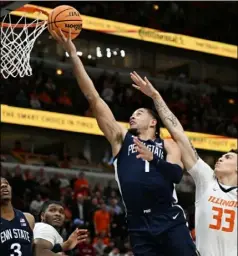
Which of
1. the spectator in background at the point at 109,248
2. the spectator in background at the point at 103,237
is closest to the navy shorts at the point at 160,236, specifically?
the spectator in background at the point at 109,248

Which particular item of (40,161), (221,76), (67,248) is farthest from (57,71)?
(67,248)

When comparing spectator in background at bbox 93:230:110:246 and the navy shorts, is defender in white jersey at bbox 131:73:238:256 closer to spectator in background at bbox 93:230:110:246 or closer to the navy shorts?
the navy shorts

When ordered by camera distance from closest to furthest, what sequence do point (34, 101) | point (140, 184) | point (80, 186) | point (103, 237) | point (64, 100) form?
1. point (140, 184)
2. point (103, 237)
3. point (80, 186)
4. point (34, 101)
5. point (64, 100)

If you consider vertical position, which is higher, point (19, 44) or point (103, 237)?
point (19, 44)

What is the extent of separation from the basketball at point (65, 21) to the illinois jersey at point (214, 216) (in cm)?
164

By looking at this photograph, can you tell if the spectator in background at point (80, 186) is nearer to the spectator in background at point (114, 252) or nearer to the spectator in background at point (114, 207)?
the spectator in background at point (114, 207)

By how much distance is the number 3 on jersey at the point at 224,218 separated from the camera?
588cm

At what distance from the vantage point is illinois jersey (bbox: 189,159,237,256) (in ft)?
19.2

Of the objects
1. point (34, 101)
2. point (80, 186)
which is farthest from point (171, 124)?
point (34, 101)

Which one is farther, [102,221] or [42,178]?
[42,178]

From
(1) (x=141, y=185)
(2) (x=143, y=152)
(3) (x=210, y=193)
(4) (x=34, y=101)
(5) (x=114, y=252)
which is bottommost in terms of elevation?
(5) (x=114, y=252)

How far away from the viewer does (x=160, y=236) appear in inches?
211

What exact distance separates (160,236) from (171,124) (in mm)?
1030

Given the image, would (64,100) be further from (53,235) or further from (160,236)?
(160,236)
